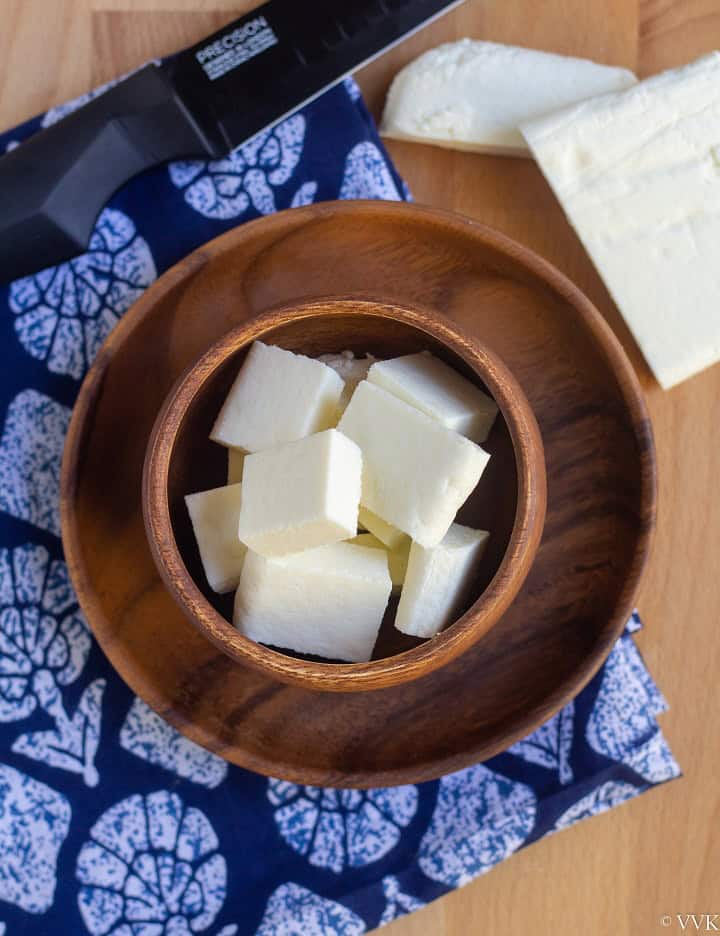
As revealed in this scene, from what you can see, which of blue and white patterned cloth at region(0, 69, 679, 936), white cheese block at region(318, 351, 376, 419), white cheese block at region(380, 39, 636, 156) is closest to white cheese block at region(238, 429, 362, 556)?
white cheese block at region(318, 351, 376, 419)

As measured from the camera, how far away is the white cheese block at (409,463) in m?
0.65

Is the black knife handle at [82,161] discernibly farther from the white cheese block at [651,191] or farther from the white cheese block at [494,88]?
the white cheese block at [651,191]

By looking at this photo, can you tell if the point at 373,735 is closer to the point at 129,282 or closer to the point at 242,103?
the point at 129,282

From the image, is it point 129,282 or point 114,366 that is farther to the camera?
point 129,282

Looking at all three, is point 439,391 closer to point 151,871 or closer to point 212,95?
point 212,95

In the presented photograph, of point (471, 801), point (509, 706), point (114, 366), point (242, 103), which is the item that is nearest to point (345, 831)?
point (471, 801)

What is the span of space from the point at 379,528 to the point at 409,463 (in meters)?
0.07

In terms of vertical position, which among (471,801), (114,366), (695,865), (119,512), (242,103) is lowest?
(695,865)

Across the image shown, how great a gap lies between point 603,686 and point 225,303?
1.60ft

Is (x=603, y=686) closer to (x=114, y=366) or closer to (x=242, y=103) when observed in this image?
(x=114, y=366)

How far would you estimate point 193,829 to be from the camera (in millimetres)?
875

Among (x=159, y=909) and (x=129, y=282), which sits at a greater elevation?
(x=129, y=282)

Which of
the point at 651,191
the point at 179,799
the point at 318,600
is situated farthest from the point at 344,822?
the point at 651,191

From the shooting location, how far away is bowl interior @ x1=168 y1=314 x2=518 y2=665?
2.42 feet
